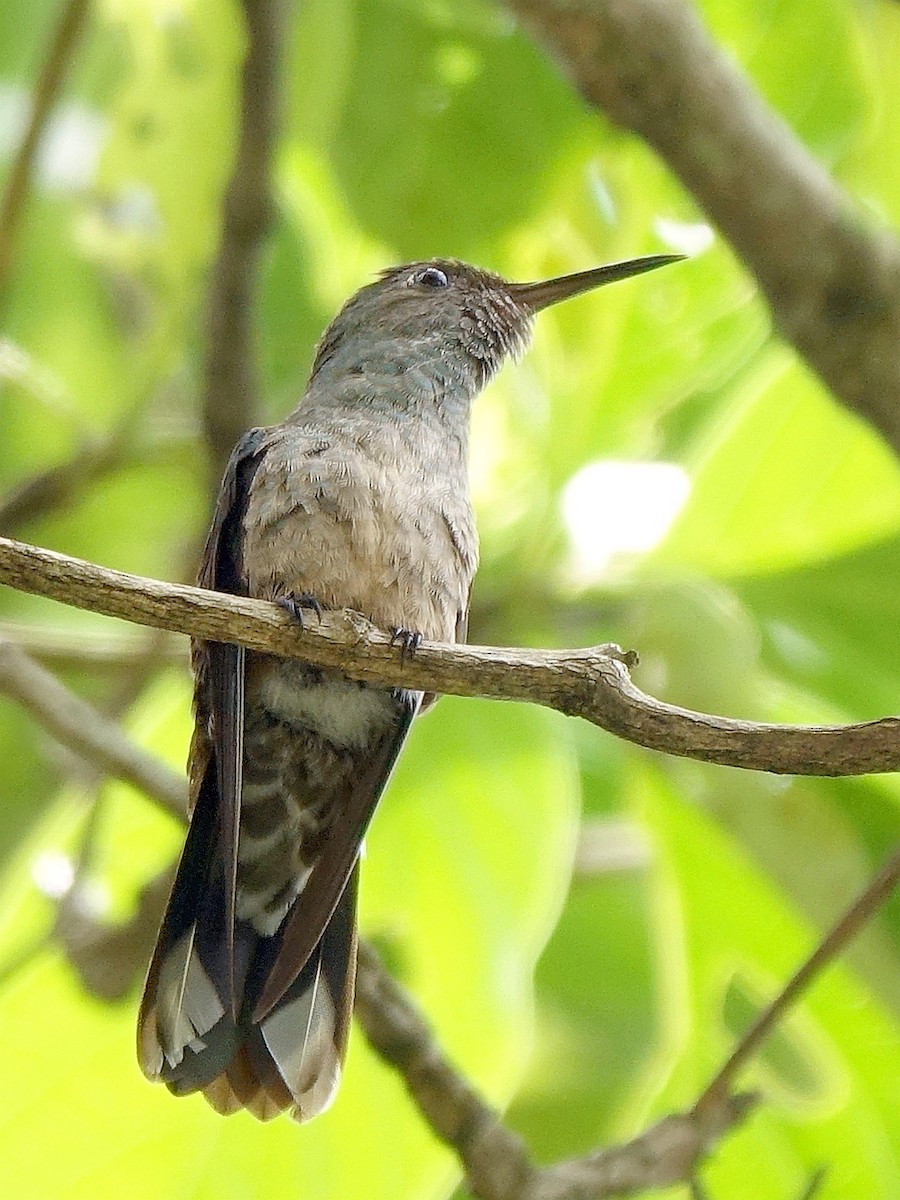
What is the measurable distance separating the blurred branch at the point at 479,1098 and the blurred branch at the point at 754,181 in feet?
3.66

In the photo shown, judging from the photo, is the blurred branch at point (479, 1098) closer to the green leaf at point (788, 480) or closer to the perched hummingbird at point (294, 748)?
the perched hummingbird at point (294, 748)

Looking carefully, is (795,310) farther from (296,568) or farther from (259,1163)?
(259,1163)

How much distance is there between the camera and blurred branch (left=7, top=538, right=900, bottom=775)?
2.41 m

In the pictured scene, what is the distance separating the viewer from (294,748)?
12.3 feet

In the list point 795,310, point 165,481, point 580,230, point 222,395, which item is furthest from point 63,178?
point 795,310

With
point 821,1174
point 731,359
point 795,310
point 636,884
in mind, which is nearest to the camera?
point 821,1174

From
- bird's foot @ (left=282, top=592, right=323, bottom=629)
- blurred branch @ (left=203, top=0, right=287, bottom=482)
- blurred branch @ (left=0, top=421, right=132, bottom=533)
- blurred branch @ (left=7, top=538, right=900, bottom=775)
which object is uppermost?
blurred branch @ (left=203, top=0, right=287, bottom=482)

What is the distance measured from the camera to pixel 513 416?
4.49 meters

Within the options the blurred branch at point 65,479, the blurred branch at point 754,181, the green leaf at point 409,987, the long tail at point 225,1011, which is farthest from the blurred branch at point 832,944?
the blurred branch at point 65,479

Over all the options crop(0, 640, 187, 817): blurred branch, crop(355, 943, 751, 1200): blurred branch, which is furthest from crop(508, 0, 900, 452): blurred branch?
crop(0, 640, 187, 817): blurred branch

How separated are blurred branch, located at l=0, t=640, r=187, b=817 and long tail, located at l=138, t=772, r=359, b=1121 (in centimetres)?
18

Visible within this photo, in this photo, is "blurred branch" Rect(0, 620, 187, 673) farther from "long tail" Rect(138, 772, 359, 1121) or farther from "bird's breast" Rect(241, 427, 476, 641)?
"long tail" Rect(138, 772, 359, 1121)

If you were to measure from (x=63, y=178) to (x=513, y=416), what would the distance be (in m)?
1.99

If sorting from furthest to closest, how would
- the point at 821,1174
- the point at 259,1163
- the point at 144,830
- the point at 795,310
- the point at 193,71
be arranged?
the point at 193,71, the point at 144,830, the point at 795,310, the point at 259,1163, the point at 821,1174
